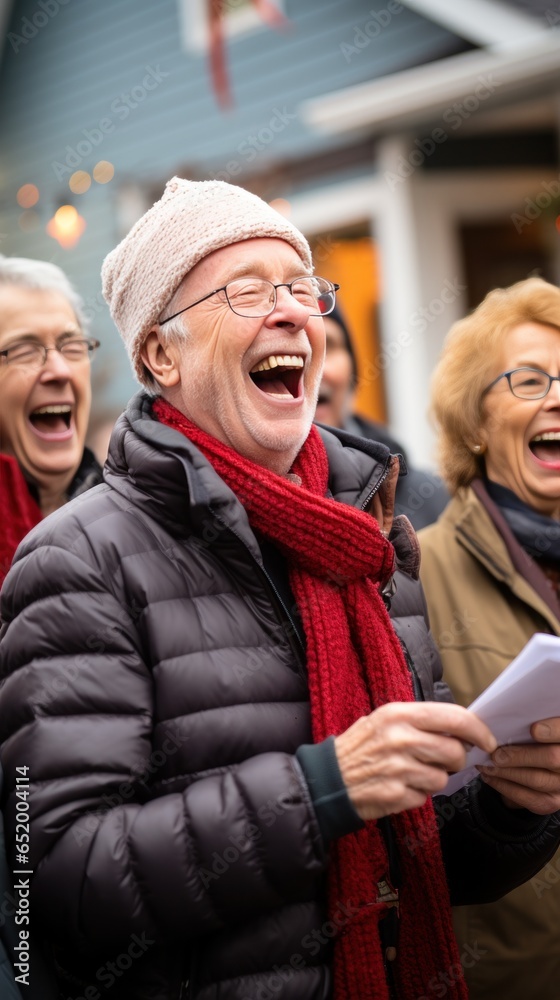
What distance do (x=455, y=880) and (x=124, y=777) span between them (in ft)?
3.16

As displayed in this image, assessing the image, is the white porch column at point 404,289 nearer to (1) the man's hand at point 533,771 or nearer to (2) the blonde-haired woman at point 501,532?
(2) the blonde-haired woman at point 501,532

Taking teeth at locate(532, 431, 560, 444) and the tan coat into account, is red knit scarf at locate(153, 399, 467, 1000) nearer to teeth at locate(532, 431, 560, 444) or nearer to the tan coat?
the tan coat

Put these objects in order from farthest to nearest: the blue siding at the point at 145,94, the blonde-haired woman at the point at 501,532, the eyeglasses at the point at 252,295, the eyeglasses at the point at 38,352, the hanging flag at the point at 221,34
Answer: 1. the hanging flag at the point at 221,34
2. the blue siding at the point at 145,94
3. the eyeglasses at the point at 38,352
4. the blonde-haired woman at the point at 501,532
5. the eyeglasses at the point at 252,295

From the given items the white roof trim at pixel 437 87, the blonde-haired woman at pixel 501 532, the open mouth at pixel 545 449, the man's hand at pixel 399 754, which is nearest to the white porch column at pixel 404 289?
the white roof trim at pixel 437 87

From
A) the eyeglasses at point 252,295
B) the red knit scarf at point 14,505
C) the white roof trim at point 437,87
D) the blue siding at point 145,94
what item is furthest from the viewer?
the blue siding at point 145,94

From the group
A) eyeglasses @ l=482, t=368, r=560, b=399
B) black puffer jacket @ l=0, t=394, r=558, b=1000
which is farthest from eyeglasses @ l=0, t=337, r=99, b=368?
eyeglasses @ l=482, t=368, r=560, b=399

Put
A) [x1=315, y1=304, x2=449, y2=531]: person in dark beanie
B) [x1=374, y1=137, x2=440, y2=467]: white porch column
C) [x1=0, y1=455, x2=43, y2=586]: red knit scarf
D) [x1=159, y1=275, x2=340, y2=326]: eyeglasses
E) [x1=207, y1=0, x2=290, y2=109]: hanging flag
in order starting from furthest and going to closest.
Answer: [x1=207, y1=0, x2=290, y2=109]: hanging flag → [x1=374, y1=137, x2=440, y2=467]: white porch column → [x1=315, y1=304, x2=449, y2=531]: person in dark beanie → [x1=0, y1=455, x2=43, y2=586]: red knit scarf → [x1=159, y1=275, x2=340, y2=326]: eyeglasses

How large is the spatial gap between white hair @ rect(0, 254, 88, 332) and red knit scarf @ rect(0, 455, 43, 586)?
51 cm

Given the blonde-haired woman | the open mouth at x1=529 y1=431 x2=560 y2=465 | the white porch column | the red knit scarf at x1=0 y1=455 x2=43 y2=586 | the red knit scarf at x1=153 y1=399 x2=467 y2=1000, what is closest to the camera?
the red knit scarf at x1=153 y1=399 x2=467 y2=1000

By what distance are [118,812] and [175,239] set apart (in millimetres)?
1152

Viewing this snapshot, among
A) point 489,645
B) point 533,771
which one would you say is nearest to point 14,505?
point 489,645

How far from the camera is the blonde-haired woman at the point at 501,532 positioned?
2.94m

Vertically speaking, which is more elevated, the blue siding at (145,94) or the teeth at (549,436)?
the blue siding at (145,94)

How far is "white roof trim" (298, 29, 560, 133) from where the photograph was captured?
6566mm
